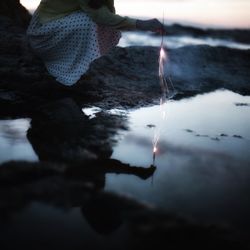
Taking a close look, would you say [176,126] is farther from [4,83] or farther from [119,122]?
[4,83]

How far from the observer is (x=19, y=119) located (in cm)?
340

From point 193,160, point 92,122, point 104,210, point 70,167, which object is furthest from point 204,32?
point 104,210

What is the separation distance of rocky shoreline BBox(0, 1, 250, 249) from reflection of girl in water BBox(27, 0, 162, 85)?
36cm

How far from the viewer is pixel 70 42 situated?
377 cm

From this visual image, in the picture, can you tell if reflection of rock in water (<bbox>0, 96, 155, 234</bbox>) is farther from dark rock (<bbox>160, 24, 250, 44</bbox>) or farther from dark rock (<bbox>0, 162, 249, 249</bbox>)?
dark rock (<bbox>160, 24, 250, 44</bbox>)

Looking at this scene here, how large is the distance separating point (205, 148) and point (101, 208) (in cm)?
136

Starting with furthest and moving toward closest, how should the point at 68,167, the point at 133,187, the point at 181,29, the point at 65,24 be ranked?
the point at 181,29 < the point at 65,24 < the point at 68,167 < the point at 133,187

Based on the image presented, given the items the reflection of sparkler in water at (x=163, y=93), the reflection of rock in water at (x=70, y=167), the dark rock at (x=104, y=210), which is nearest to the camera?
the dark rock at (x=104, y=210)

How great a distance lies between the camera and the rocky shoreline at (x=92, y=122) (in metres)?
1.85

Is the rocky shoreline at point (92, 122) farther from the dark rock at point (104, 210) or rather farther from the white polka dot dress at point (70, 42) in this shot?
the white polka dot dress at point (70, 42)

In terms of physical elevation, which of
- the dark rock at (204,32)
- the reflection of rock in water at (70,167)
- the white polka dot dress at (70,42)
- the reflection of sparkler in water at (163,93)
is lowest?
the dark rock at (204,32)

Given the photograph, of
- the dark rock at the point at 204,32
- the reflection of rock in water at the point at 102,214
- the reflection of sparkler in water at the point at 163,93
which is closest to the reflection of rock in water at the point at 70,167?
the reflection of rock in water at the point at 102,214

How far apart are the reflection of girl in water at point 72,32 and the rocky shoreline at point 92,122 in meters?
0.36

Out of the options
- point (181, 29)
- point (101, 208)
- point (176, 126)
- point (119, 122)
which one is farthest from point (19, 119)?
point (181, 29)
